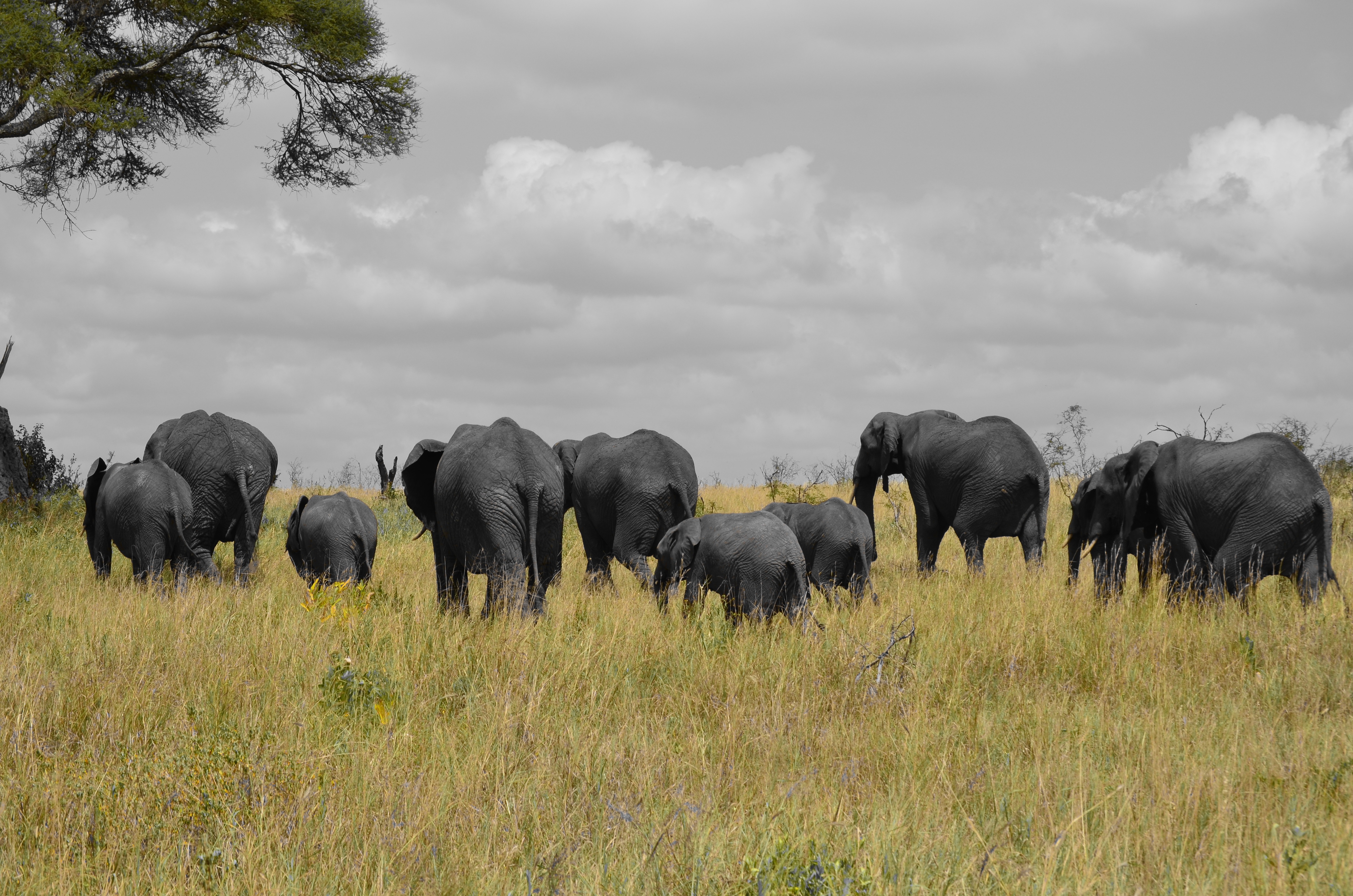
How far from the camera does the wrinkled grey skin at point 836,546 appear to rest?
32.3 ft

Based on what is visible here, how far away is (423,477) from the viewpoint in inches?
371

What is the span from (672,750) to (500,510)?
3535mm

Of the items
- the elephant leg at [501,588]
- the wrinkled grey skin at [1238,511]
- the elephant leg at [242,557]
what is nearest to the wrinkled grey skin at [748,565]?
the elephant leg at [501,588]

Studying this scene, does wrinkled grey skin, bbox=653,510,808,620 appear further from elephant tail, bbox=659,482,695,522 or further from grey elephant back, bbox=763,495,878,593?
elephant tail, bbox=659,482,695,522

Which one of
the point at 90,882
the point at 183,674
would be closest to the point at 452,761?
the point at 90,882

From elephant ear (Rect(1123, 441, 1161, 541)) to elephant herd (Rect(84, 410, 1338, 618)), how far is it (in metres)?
0.02

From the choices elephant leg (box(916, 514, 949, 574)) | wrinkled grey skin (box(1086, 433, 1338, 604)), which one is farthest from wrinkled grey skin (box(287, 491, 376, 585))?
wrinkled grey skin (box(1086, 433, 1338, 604))

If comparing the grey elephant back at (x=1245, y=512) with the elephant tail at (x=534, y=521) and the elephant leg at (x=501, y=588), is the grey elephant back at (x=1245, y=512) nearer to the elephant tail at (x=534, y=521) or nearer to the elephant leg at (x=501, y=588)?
the elephant tail at (x=534, y=521)

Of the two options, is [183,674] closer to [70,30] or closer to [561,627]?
[561,627]

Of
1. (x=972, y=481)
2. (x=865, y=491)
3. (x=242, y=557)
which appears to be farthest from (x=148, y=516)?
(x=865, y=491)

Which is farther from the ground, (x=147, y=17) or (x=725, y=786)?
(x=147, y=17)

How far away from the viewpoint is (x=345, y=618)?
784 centimetres

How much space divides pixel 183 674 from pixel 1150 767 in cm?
517

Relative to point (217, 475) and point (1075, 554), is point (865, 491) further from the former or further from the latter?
point (217, 475)
